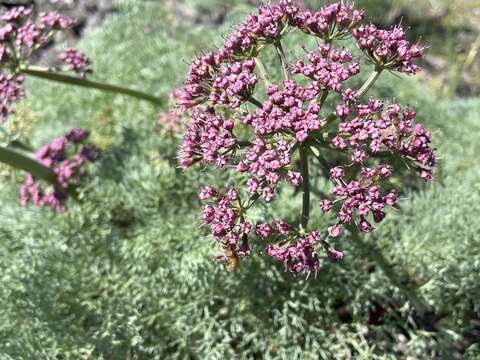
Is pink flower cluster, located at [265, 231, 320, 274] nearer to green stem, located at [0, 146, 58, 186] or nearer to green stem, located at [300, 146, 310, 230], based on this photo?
green stem, located at [300, 146, 310, 230]

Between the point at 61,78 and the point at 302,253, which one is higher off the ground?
the point at 61,78

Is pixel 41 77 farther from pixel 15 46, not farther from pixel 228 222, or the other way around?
pixel 228 222

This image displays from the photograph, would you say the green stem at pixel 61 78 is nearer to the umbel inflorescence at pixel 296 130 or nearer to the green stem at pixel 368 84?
the umbel inflorescence at pixel 296 130

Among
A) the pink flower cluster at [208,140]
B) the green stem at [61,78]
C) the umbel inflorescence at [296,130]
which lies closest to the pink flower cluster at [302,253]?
the umbel inflorescence at [296,130]

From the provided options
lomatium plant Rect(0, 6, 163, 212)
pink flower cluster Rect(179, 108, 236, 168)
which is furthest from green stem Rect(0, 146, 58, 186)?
pink flower cluster Rect(179, 108, 236, 168)

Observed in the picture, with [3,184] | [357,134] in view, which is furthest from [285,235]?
[3,184]

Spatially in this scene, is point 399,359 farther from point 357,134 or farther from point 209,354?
point 357,134

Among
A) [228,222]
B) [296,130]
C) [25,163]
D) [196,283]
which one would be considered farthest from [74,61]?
[296,130]
